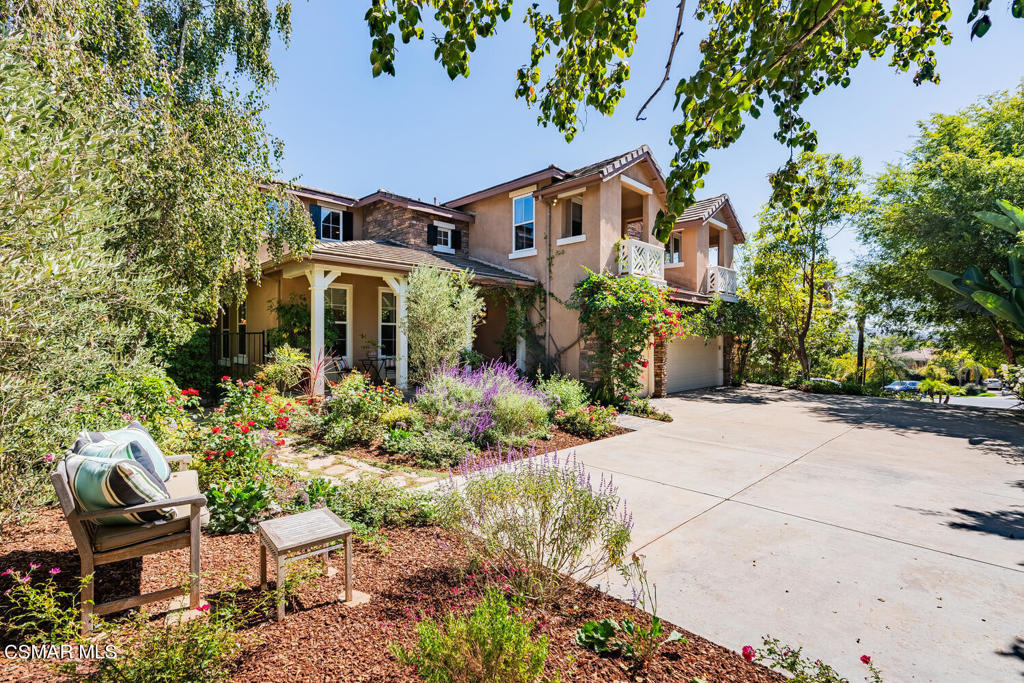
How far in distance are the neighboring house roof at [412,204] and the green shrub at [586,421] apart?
9.02m

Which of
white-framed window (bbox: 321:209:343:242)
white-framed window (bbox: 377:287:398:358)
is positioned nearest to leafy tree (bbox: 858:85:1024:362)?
white-framed window (bbox: 377:287:398:358)

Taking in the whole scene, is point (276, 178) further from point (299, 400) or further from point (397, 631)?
point (397, 631)

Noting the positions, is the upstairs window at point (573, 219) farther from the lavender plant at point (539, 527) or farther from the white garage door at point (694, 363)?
the lavender plant at point (539, 527)

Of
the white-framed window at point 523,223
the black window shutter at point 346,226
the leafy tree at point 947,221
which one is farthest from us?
the black window shutter at point 346,226

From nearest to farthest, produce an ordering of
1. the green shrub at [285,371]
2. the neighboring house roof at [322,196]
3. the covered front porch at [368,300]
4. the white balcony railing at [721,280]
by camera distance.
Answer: the green shrub at [285,371], the covered front porch at [368,300], the neighboring house roof at [322,196], the white balcony railing at [721,280]

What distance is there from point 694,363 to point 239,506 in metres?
15.7

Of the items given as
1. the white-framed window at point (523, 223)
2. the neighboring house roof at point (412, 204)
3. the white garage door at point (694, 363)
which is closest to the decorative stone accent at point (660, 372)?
the white garage door at point (694, 363)

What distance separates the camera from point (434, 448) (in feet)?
20.9

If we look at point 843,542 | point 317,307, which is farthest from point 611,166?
point 843,542

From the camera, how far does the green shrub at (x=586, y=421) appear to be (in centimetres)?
842

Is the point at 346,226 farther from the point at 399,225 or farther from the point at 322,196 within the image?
the point at 399,225

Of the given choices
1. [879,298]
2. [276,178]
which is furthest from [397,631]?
[879,298]

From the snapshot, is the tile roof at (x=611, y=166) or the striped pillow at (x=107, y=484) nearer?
the striped pillow at (x=107, y=484)

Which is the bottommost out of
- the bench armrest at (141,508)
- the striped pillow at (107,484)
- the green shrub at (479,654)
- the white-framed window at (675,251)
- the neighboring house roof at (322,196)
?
the green shrub at (479,654)
